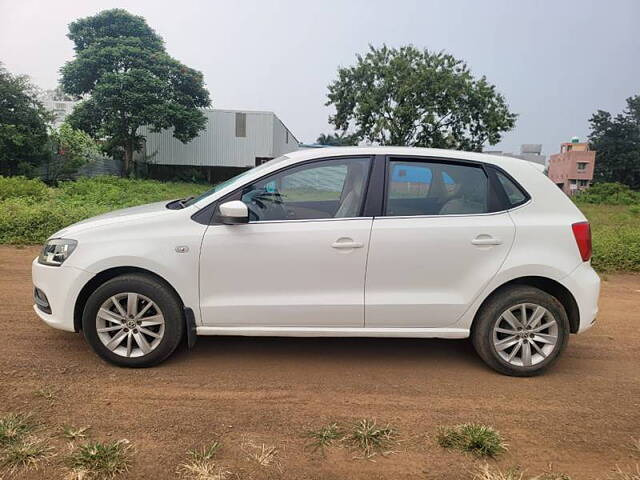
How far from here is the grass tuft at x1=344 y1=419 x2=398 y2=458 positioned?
8.66ft

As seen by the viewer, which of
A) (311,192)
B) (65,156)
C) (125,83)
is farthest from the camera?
(125,83)

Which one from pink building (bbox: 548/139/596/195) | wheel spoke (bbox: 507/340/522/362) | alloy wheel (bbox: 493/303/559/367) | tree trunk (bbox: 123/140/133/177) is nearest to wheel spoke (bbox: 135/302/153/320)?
alloy wheel (bbox: 493/303/559/367)

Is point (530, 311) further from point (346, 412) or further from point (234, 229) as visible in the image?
point (234, 229)

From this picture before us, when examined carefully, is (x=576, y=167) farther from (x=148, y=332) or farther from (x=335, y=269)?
(x=148, y=332)

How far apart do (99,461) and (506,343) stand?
2871mm

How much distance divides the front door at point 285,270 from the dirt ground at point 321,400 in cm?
47

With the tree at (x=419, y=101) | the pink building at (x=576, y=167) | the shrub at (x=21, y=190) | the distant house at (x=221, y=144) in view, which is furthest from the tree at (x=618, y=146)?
the shrub at (x=21, y=190)

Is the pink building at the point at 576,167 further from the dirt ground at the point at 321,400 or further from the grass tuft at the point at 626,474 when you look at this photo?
the grass tuft at the point at 626,474

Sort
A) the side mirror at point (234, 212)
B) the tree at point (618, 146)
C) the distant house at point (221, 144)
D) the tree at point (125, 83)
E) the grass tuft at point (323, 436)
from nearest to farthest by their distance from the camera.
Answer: the grass tuft at point (323, 436) → the side mirror at point (234, 212) → the tree at point (125, 83) → the distant house at point (221, 144) → the tree at point (618, 146)

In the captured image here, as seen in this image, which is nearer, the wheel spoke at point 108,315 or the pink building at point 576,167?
the wheel spoke at point 108,315

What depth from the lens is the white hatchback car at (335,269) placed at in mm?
3477

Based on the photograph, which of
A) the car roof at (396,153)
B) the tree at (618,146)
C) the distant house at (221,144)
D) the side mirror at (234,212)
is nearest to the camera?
the side mirror at (234,212)

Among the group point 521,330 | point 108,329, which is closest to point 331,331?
point 521,330

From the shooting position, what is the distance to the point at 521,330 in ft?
11.9
